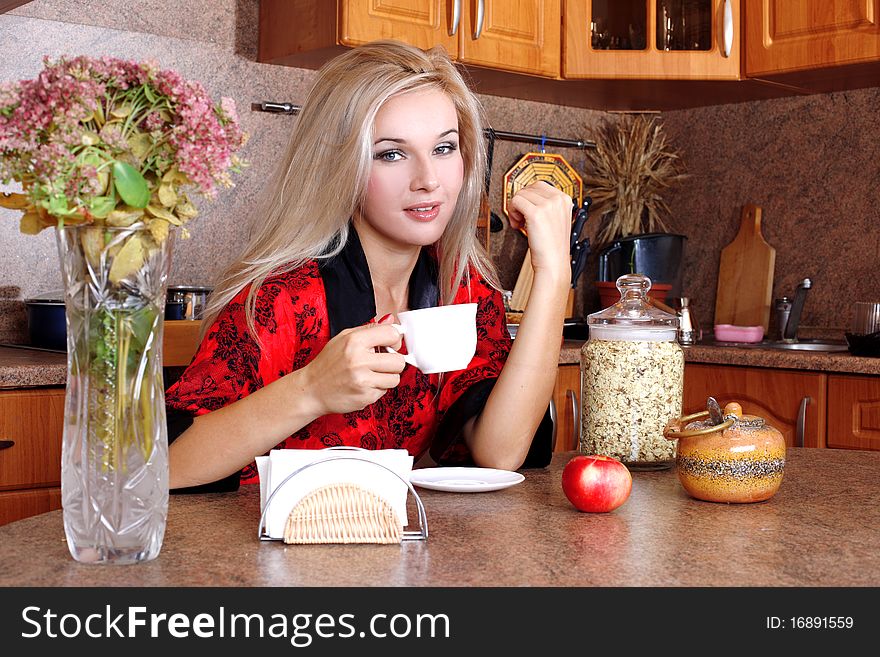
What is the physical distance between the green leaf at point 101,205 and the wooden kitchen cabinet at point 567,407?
2087 mm

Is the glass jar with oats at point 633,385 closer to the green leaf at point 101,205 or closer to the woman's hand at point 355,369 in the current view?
the woman's hand at point 355,369

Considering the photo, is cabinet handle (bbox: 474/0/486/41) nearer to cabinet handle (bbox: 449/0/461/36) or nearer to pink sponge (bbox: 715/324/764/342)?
cabinet handle (bbox: 449/0/461/36)

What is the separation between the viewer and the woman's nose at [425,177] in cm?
155

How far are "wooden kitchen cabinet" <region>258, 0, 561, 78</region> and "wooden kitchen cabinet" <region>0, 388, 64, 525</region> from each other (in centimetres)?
119

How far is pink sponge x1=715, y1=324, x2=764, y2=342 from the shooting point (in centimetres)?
317

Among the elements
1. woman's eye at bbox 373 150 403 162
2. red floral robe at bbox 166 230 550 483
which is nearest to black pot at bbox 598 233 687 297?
red floral robe at bbox 166 230 550 483

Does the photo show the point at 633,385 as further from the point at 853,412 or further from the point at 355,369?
the point at 853,412

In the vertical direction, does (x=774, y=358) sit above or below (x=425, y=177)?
below

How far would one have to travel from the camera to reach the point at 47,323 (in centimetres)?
241

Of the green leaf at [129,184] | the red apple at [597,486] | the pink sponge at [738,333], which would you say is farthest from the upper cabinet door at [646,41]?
the green leaf at [129,184]

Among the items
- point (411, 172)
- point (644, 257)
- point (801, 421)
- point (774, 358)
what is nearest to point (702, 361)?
point (774, 358)

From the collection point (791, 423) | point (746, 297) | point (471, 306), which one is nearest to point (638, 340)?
point (471, 306)

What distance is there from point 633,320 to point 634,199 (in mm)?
2344
